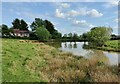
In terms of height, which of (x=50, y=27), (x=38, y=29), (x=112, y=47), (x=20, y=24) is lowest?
(x=112, y=47)

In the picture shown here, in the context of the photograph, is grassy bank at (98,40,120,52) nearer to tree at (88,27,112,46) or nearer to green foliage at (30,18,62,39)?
tree at (88,27,112,46)

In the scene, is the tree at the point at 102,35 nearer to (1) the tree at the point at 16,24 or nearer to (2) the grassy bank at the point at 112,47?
(2) the grassy bank at the point at 112,47

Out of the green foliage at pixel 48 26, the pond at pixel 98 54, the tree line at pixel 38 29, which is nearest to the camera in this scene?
the pond at pixel 98 54

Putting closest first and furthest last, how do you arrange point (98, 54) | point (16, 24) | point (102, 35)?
point (98, 54) < point (102, 35) < point (16, 24)

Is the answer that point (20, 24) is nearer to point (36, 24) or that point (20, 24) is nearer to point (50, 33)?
point (36, 24)

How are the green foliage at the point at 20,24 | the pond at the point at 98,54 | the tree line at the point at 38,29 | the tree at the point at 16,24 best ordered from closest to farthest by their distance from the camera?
the pond at the point at 98,54 → the tree line at the point at 38,29 → the tree at the point at 16,24 → the green foliage at the point at 20,24

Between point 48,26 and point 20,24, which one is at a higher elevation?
point 20,24

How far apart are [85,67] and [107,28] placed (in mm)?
55857

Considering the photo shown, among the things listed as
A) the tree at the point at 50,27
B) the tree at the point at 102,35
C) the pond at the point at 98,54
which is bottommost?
the pond at the point at 98,54

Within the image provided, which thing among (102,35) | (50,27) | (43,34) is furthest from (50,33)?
(102,35)

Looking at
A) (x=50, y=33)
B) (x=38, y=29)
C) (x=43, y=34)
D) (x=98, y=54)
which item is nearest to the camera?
(x=98, y=54)

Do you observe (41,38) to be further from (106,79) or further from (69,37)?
(106,79)

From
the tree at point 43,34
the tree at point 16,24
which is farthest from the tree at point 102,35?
the tree at point 16,24

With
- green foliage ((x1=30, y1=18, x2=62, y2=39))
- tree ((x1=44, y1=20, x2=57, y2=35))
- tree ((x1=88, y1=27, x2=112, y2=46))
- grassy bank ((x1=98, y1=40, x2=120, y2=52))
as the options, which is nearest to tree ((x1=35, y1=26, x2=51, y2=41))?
green foliage ((x1=30, y1=18, x2=62, y2=39))
